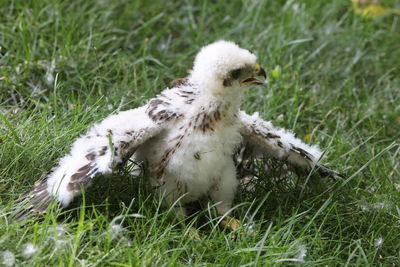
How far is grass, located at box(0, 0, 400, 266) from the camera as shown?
357 cm

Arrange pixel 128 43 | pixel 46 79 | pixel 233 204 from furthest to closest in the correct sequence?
pixel 128 43
pixel 46 79
pixel 233 204

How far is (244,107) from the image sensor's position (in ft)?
17.0

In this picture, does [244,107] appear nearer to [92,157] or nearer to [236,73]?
[236,73]

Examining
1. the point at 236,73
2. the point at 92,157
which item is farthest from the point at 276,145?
the point at 92,157

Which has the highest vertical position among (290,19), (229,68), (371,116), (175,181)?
(229,68)

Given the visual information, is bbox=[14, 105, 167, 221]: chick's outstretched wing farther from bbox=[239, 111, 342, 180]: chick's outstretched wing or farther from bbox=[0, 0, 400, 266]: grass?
bbox=[239, 111, 342, 180]: chick's outstretched wing

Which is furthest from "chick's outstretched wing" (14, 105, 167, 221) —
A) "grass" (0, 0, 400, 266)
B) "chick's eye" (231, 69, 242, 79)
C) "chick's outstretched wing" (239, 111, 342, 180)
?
"chick's outstretched wing" (239, 111, 342, 180)

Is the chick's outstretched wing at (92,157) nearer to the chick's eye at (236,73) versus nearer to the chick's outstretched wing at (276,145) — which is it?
the chick's eye at (236,73)

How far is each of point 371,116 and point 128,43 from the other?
6.34ft

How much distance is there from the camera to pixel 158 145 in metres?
3.83

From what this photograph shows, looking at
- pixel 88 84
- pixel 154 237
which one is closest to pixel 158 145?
Answer: pixel 154 237

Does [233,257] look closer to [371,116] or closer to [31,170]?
[31,170]

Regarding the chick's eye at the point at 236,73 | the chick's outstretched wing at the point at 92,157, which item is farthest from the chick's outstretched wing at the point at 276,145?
the chick's outstretched wing at the point at 92,157

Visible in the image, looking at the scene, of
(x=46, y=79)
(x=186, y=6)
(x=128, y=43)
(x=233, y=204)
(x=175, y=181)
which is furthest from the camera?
(x=186, y=6)
